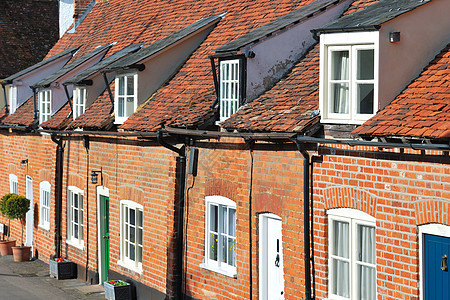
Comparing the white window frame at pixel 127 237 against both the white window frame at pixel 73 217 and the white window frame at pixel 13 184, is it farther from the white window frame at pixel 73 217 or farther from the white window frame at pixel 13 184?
the white window frame at pixel 13 184

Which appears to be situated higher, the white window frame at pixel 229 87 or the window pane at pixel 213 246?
the white window frame at pixel 229 87

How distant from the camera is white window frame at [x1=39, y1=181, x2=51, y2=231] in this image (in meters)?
25.2

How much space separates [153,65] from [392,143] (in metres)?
9.21

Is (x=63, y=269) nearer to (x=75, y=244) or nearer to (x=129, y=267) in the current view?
(x=75, y=244)

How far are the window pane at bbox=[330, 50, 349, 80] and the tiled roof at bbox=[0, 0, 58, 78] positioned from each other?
22964 mm

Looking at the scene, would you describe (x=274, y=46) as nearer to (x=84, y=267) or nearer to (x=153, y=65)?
(x=153, y=65)

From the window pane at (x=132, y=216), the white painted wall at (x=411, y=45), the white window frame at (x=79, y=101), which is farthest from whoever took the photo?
the white window frame at (x=79, y=101)

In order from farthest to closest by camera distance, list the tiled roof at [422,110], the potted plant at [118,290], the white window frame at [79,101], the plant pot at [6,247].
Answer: the plant pot at [6,247], the white window frame at [79,101], the potted plant at [118,290], the tiled roof at [422,110]

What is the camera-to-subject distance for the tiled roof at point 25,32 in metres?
33.8

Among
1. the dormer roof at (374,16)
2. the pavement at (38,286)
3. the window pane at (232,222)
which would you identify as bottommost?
the pavement at (38,286)

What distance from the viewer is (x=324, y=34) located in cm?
1272

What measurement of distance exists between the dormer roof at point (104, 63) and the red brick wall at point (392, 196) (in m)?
9.68

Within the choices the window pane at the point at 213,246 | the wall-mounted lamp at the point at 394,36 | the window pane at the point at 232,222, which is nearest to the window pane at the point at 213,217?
the window pane at the point at 213,246

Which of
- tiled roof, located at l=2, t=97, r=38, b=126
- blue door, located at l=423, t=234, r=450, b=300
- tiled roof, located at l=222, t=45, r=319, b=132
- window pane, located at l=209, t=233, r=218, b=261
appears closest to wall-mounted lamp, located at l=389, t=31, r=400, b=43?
tiled roof, located at l=222, t=45, r=319, b=132
